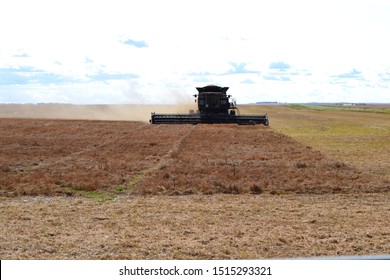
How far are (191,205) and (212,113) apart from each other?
147 feet

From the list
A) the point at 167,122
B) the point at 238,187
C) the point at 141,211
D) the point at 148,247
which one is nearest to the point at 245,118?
the point at 167,122

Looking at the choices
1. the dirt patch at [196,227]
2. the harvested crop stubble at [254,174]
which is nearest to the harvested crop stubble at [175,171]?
the harvested crop stubble at [254,174]

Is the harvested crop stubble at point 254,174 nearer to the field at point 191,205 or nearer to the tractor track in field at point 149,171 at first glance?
the field at point 191,205

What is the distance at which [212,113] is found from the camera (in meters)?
59.3

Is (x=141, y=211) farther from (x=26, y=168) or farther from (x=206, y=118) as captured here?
(x=206, y=118)

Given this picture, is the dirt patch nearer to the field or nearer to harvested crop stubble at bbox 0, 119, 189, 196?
the field

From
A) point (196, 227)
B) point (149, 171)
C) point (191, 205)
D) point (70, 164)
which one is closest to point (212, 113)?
point (70, 164)

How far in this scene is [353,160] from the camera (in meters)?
26.2

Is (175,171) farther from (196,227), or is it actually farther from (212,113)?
(212,113)

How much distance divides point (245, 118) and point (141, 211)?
44822 mm

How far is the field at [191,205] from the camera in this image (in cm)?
1027

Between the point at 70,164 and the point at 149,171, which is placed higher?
the point at 70,164

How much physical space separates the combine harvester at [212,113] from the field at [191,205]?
29819 millimetres

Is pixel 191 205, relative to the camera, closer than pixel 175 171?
Yes
